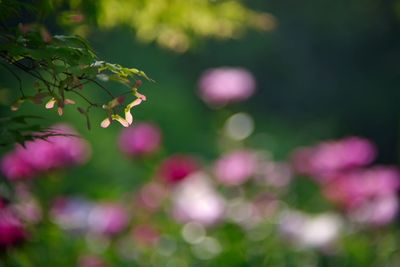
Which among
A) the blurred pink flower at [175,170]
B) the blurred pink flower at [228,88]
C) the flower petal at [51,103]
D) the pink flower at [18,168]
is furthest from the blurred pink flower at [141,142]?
the flower petal at [51,103]

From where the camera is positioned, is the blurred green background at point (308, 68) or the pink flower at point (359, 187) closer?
the pink flower at point (359, 187)

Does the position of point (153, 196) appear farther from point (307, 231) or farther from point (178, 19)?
point (178, 19)

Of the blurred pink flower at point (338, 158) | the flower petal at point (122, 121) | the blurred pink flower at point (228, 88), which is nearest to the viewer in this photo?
the flower petal at point (122, 121)

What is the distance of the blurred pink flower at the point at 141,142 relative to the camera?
2355 millimetres

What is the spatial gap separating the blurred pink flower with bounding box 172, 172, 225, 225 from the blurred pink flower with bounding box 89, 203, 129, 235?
164 millimetres

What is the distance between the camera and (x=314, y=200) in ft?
10.7

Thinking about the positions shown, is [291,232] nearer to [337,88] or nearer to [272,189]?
[272,189]

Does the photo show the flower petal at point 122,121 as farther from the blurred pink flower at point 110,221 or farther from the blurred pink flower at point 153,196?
the blurred pink flower at point 153,196

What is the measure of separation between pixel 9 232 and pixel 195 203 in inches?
28.0

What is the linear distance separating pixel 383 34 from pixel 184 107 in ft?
6.41

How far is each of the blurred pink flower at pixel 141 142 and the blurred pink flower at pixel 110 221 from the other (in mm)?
202

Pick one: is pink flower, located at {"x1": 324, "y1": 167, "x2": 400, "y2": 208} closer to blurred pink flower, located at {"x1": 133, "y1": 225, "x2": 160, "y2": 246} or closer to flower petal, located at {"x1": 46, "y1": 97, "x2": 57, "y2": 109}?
blurred pink flower, located at {"x1": 133, "y1": 225, "x2": 160, "y2": 246}

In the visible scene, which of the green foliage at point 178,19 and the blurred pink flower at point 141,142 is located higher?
the blurred pink flower at point 141,142

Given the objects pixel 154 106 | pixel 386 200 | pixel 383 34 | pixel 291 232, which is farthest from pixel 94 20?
pixel 383 34
